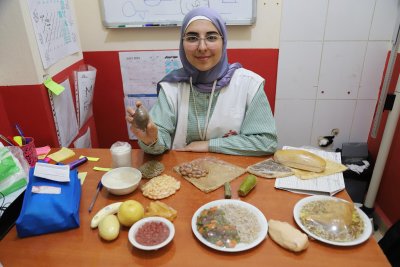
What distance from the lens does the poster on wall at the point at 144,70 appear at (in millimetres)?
2229

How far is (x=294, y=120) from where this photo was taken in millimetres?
2373

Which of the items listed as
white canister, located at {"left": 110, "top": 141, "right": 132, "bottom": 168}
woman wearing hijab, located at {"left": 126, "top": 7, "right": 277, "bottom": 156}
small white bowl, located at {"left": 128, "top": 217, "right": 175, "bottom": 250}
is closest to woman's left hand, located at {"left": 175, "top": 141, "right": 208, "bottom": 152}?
woman wearing hijab, located at {"left": 126, "top": 7, "right": 277, "bottom": 156}

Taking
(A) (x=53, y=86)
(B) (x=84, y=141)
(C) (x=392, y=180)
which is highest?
(A) (x=53, y=86)

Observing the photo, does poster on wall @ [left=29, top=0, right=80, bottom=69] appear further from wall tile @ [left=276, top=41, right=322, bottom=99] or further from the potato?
wall tile @ [left=276, top=41, right=322, bottom=99]

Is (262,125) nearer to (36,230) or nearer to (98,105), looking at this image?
(36,230)

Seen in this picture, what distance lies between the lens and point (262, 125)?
1.44m

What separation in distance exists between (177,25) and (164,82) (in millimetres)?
704

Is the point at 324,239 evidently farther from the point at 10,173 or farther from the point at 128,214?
the point at 10,173

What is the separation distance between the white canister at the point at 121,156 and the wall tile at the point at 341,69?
64.2 inches

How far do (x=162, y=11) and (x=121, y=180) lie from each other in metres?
1.39

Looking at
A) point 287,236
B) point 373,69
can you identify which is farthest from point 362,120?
point 287,236

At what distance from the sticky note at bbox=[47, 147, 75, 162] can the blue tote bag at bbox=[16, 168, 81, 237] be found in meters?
0.41

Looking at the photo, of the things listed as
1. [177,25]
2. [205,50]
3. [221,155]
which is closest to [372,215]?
[221,155]

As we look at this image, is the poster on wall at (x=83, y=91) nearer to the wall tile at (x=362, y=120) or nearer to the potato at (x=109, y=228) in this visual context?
the potato at (x=109, y=228)
